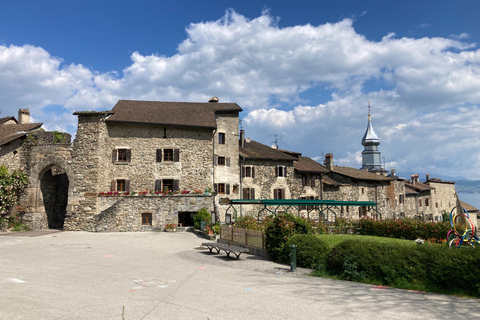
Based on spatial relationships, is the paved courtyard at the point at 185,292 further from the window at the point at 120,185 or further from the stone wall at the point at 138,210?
the window at the point at 120,185

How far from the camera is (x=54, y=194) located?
28.2m

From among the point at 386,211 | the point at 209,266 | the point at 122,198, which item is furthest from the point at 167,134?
the point at 386,211

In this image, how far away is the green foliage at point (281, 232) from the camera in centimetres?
1422

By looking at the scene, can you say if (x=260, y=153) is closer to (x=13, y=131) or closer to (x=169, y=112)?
(x=169, y=112)

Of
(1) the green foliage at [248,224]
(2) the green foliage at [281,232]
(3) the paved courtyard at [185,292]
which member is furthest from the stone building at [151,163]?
(2) the green foliage at [281,232]

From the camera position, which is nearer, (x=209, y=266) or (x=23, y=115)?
(x=209, y=266)

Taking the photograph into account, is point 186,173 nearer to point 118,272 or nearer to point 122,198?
point 122,198

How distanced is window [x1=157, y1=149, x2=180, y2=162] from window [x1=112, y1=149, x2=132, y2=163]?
8.46 ft

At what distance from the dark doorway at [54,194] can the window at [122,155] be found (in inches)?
188

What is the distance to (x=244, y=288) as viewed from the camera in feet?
31.4

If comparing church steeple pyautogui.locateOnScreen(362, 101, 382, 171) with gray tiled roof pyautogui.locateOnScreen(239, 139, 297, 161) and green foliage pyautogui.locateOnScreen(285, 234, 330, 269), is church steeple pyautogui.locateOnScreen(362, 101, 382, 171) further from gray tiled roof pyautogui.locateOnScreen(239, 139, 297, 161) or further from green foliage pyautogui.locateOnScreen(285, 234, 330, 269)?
green foliage pyautogui.locateOnScreen(285, 234, 330, 269)

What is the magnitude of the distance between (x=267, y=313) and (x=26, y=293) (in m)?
6.42

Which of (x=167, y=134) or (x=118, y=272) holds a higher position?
(x=167, y=134)

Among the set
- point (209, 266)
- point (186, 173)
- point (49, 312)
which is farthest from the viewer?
point (186, 173)
